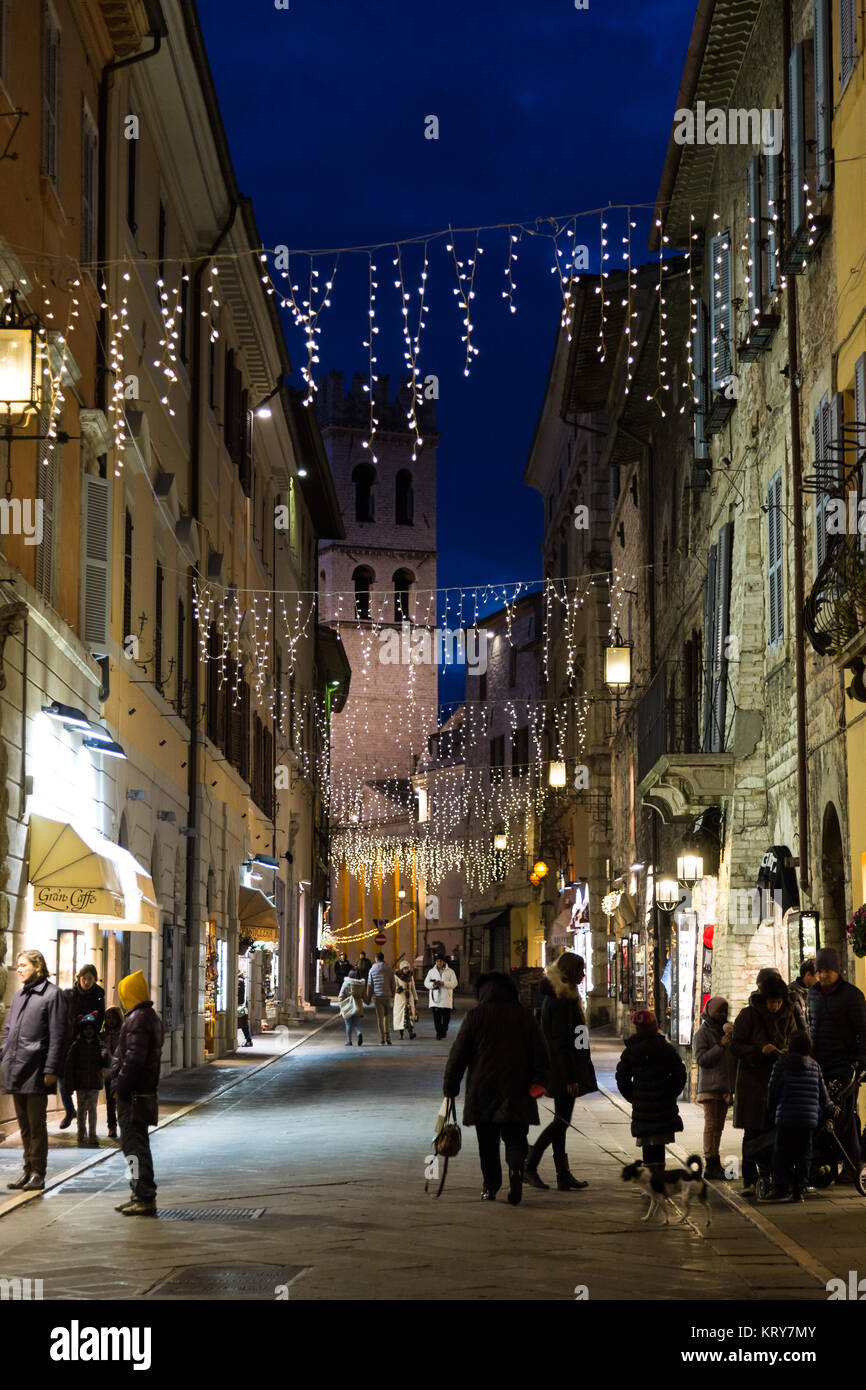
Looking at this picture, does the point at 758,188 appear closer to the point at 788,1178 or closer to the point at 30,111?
the point at 30,111

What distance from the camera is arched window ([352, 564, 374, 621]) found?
9506 centimetres

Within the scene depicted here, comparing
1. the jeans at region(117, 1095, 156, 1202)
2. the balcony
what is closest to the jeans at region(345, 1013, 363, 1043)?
the balcony

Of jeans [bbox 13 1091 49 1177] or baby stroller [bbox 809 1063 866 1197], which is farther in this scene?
jeans [bbox 13 1091 49 1177]

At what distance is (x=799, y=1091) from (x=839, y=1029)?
106 cm

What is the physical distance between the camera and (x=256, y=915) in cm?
3769

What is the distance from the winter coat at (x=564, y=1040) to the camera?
14828 millimetres

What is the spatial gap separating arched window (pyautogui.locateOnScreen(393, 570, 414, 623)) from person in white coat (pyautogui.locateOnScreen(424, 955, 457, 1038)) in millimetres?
56606

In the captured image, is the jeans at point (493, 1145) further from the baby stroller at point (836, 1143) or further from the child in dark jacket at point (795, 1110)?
the baby stroller at point (836, 1143)

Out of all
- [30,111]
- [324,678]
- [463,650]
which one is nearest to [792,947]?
[30,111]

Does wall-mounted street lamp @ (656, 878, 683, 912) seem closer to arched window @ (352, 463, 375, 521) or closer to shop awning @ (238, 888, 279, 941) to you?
shop awning @ (238, 888, 279, 941)

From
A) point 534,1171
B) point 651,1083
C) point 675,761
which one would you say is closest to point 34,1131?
point 534,1171

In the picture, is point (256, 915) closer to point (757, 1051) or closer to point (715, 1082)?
point (715, 1082)

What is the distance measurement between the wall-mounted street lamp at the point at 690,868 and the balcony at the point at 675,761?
20.8 inches
